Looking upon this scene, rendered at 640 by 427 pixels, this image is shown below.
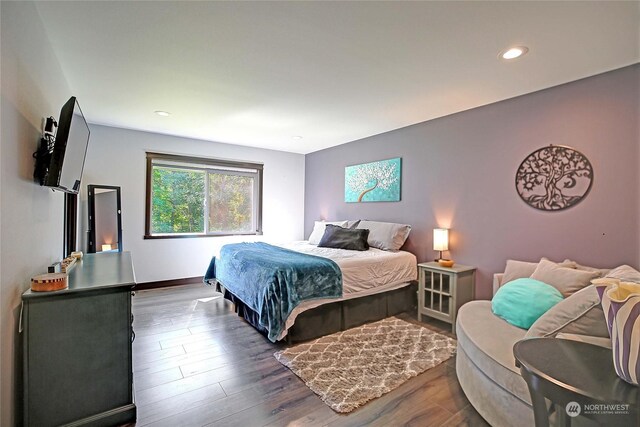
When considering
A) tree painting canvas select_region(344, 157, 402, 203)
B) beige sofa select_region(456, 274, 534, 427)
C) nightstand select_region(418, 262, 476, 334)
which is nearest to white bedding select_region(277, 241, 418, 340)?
nightstand select_region(418, 262, 476, 334)

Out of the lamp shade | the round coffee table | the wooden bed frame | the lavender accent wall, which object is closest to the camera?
the round coffee table

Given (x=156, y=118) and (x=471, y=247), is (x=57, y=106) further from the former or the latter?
(x=471, y=247)

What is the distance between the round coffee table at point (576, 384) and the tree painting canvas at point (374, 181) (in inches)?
121

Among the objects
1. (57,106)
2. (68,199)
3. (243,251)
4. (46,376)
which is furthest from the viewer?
(243,251)

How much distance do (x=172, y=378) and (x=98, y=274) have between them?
0.93 meters

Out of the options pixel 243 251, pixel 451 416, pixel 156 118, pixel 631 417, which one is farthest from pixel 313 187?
pixel 631 417

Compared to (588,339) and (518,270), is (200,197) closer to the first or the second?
(518,270)

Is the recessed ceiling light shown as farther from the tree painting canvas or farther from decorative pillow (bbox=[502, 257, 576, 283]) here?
the tree painting canvas

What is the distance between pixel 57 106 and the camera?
231cm

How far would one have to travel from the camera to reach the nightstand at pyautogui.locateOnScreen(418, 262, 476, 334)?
303 cm

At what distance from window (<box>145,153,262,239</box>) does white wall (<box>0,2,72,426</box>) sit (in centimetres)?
263

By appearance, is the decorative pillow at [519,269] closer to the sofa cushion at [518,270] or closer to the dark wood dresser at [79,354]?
the sofa cushion at [518,270]

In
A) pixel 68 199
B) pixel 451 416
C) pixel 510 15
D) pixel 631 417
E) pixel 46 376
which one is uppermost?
pixel 510 15

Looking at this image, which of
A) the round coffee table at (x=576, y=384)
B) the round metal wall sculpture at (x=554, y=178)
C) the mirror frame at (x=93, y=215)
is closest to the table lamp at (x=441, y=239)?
the round metal wall sculpture at (x=554, y=178)
